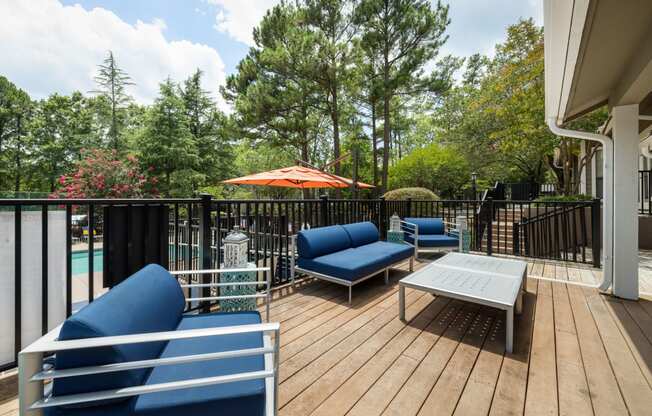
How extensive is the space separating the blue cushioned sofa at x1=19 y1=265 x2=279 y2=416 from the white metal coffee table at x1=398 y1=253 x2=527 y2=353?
1.80m

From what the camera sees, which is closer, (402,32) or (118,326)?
(118,326)

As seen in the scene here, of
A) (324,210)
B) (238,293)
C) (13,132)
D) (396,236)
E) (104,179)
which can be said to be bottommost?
(238,293)

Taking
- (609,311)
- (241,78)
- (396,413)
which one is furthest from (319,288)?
(241,78)

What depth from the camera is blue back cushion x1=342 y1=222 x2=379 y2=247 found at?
4180 mm

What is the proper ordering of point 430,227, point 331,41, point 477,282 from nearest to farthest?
point 477,282
point 430,227
point 331,41

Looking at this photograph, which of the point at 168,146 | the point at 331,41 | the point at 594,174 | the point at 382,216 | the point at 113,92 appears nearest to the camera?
the point at 382,216

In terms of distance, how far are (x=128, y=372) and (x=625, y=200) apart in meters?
4.83

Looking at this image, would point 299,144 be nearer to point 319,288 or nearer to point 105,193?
A: point 105,193

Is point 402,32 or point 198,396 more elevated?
point 402,32

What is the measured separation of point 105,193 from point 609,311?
16.3m

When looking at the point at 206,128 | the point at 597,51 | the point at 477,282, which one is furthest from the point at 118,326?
the point at 206,128

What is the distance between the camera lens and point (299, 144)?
14.3 m

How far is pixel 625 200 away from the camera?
3.19 metres

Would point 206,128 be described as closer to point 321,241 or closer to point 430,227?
point 430,227
